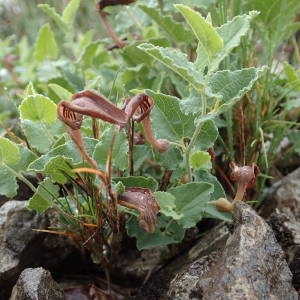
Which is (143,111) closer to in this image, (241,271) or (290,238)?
(241,271)

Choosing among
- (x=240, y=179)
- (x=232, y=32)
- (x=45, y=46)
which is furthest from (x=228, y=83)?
(x=45, y=46)

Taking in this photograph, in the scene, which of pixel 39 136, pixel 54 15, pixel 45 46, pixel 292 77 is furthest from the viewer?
pixel 45 46

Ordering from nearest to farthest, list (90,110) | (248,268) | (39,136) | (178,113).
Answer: (90,110)
(248,268)
(178,113)
(39,136)

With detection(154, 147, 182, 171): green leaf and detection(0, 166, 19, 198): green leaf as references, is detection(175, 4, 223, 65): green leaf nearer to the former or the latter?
detection(154, 147, 182, 171): green leaf

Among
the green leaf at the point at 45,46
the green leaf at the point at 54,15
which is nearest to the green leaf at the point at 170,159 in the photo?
the green leaf at the point at 54,15

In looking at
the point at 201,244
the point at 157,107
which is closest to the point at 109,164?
the point at 157,107

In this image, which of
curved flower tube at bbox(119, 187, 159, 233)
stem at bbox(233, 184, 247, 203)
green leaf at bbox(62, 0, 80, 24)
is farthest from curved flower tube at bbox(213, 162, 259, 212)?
green leaf at bbox(62, 0, 80, 24)
